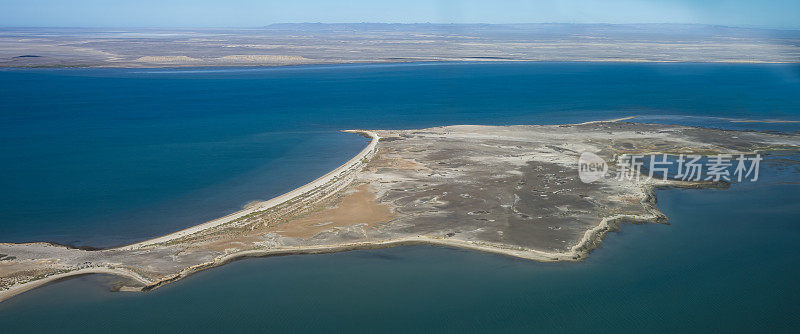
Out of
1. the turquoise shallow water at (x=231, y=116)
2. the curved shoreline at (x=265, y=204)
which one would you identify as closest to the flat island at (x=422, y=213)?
the curved shoreline at (x=265, y=204)

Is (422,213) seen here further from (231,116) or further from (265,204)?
(231,116)

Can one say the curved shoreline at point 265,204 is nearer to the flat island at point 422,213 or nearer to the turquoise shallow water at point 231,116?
the flat island at point 422,213

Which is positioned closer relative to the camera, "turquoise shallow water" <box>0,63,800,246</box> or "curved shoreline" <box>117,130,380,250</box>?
"curved shoreline" <box>117,130,380,250</box>

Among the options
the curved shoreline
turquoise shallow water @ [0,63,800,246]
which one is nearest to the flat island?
the curved shoreline

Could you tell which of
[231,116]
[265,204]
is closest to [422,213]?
[265,204]

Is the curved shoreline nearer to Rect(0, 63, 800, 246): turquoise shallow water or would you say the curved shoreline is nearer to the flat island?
the flat island

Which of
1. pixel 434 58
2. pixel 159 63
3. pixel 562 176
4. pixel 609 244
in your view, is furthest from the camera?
pixel 434 58

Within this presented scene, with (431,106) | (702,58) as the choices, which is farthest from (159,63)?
(702,58)

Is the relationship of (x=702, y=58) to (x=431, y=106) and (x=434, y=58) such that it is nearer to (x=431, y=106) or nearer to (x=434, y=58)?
(x=434, y=58)
